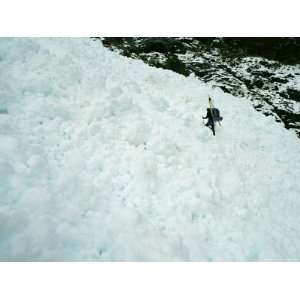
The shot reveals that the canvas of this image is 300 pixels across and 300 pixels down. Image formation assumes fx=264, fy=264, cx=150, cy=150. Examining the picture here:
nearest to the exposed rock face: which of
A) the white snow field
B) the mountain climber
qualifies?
the white snow field

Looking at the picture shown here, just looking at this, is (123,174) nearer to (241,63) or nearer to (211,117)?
(211,117)

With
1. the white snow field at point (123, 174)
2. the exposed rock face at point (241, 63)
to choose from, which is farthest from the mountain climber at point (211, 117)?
the exposed rock face at point (241, 63)

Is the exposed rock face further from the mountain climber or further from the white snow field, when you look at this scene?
the mountain climber

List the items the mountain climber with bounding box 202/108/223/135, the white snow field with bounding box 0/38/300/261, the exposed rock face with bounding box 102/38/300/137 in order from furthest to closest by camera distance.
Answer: the exposed rock face with bounding box 102/38/300/137
the mountain climber with bounding box 202/108/223/135
the white snow field with bounding box 0/38/300/261

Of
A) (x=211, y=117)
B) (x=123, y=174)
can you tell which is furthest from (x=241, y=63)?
(x=123, y=174)

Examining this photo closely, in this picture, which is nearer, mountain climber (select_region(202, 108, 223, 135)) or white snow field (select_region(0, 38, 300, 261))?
white snow field (select_region(0, 38, 300, 261))

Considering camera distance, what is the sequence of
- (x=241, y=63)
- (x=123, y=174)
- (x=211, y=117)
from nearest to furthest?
(x=123, y=174)
(x=211, y=117)
(x=241, y=63)

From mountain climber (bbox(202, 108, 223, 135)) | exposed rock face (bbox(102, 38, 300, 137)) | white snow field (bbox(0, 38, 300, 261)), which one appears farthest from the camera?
exposed rock face (bbox(102, 38, 300, 137))

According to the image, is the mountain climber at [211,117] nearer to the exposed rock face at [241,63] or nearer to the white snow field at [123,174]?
the white snow field at [123,174]
